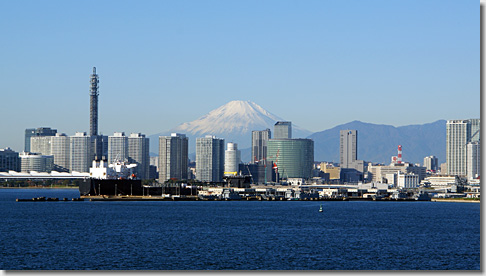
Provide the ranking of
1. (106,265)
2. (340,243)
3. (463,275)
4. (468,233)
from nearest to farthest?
(463,275)
(106,265)
(340,243)
(468,233)

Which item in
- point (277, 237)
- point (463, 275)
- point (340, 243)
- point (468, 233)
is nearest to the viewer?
point (463, 275)

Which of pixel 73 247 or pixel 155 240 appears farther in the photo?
pixel 155 240

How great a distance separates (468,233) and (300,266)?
122ft

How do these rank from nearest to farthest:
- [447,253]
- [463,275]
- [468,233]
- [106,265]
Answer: [463,275] < [106,265] < [447,253] < [468,233]

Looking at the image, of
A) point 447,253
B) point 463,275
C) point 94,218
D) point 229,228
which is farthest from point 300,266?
point 94,218

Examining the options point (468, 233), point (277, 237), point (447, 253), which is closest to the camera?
point (447, 253)

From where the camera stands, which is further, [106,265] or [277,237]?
[277,237]

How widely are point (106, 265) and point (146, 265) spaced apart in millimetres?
2783

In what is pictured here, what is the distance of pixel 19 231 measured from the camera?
83938 mm

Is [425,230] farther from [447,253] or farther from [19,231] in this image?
[19,231]

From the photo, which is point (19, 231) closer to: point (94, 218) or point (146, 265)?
point (94, 218)

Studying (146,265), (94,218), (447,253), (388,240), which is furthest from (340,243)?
(94,218)

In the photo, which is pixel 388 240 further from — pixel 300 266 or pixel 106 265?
pixel 106 265

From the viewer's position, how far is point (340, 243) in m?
72.9
